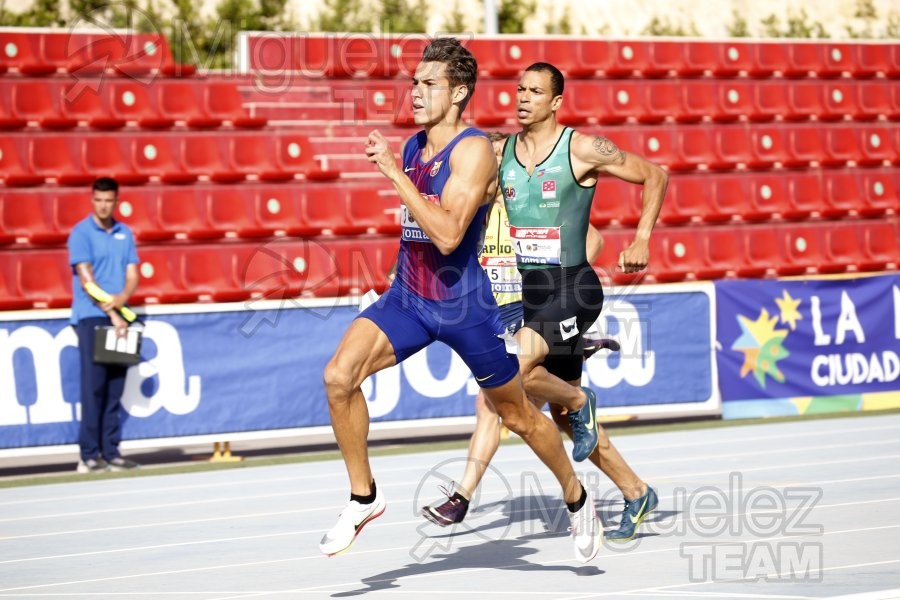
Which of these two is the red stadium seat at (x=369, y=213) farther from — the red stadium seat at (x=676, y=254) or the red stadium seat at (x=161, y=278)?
the red stadium seat at (x=676, y=254)

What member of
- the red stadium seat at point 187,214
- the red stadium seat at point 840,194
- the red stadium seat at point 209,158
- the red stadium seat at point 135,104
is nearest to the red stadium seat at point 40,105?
the red stadium seat at point 135,104

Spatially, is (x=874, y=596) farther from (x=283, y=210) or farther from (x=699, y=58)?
(x=699, y=58)

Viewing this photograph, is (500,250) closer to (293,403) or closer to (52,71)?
(293,403)

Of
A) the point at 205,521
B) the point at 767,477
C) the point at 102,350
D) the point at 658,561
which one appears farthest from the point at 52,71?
the point at 658,561

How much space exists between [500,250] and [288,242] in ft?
24.4

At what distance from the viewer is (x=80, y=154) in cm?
1509

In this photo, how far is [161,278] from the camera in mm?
14656

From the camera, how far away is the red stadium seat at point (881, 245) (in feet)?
60.7

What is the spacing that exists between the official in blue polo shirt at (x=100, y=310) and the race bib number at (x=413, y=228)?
5.49 meters

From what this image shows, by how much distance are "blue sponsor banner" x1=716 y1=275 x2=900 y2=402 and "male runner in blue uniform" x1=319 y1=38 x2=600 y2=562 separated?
7474 mm

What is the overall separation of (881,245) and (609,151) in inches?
506

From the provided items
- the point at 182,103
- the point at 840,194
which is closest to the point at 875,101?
the point at 840,194

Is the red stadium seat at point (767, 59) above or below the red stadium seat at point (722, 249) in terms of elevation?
above

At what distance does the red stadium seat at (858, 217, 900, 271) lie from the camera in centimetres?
1850
